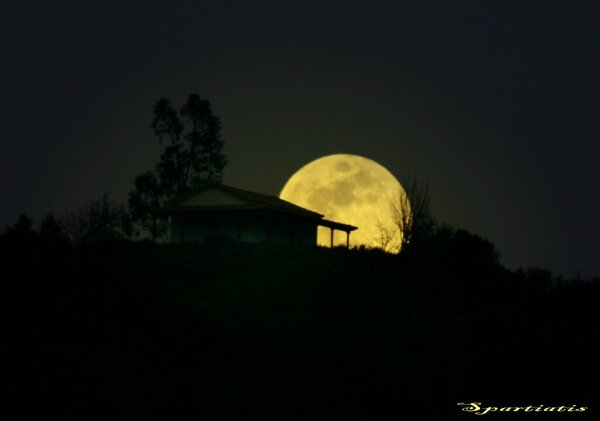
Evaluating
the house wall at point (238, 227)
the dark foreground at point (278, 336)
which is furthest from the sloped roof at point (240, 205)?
the dark foreground at point (278, 336)

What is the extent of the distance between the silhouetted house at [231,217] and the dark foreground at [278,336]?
21.8 feet

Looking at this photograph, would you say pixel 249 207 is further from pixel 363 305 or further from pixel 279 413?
pixel 279 413

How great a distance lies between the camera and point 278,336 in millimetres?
34500

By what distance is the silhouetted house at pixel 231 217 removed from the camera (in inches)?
2192

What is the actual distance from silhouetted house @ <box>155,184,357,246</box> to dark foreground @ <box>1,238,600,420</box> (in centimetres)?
665

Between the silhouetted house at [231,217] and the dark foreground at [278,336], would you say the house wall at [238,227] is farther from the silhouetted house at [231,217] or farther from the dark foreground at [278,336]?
the dark foreground at [278,336]

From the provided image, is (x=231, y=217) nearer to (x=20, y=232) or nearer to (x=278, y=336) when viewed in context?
(x=20, y=232)

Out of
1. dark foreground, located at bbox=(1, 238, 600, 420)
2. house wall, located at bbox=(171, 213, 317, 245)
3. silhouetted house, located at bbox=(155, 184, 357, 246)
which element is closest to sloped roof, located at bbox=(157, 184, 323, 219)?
silhouetted house, located at bbox=(155, 184, 357, 246)

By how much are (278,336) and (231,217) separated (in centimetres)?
2254

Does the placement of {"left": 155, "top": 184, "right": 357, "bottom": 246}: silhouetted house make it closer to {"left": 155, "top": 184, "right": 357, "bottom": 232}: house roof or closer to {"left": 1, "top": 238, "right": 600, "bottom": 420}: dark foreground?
{"left": 155, "top": 184, "right": 357, "bottom": 232}: house roof

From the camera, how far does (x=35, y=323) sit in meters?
34.0

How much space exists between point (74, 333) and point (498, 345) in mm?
15705

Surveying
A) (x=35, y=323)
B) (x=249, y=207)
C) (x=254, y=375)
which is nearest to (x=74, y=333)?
(x=35, y=323)

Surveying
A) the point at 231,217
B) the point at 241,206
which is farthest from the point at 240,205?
the point at 231,217
